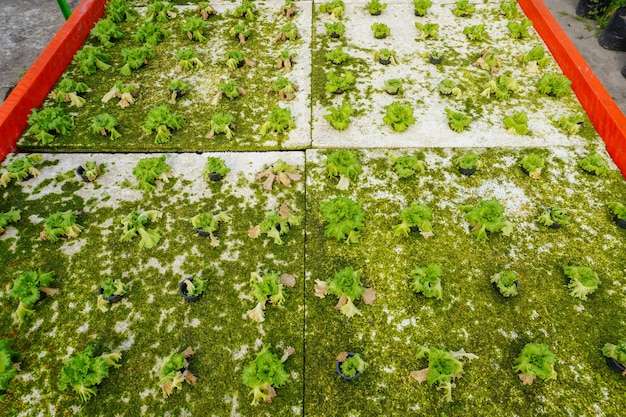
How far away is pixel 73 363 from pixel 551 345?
4254 mm

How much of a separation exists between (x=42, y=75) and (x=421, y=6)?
6655 millimetres

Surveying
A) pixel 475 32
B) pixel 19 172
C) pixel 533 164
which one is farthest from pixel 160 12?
pixel 533 164

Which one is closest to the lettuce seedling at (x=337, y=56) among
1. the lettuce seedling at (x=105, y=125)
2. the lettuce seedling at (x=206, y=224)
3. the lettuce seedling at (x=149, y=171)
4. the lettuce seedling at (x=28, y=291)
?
the lettuce seedling at (x=149, y=171)

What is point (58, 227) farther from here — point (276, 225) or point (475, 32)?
point (475, 32)

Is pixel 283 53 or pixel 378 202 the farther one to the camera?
pixel 283 53

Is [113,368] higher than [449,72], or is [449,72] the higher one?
[449,72]

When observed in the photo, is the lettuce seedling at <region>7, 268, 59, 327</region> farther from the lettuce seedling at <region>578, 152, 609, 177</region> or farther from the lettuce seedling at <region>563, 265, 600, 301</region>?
the lettuce seedling at <region>578, 152, 609, 177</region>

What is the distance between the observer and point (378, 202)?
4.86 m

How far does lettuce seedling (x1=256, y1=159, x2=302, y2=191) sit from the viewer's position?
195 inches

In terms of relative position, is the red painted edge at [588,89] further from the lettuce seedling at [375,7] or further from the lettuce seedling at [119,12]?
the lettuce seedling at [119,12]

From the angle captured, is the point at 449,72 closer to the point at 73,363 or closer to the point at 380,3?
the point at 380,3

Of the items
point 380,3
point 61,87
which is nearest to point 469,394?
point 61,87

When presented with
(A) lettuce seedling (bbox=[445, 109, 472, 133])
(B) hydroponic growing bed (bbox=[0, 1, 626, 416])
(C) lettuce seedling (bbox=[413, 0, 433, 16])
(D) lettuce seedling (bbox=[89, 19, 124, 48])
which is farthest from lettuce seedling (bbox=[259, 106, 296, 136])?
(C) lettuce seedling (bbox=[413, 0, 433, 16])

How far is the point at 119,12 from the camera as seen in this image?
7699mm
